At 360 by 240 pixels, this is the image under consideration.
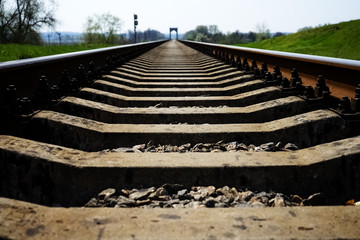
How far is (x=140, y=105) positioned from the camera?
149 inches

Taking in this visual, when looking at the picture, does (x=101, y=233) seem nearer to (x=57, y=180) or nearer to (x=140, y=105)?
(x=57, y=180)

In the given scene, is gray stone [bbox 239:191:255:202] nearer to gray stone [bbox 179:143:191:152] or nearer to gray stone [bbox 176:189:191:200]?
gray stone [bbox 176:189:191:200]

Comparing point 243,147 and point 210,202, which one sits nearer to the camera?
point 210,202

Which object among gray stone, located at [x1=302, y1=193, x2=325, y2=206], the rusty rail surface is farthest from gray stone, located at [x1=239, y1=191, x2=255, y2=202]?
the rusty rail surface

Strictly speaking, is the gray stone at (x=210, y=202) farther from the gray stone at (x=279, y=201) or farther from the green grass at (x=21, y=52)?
the green grass at (x=21, y=52)

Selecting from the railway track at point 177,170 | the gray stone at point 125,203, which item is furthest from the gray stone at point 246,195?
the gray stone at point 125,203

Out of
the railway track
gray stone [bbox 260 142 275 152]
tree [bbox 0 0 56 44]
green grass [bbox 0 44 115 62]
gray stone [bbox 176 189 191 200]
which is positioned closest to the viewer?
the railway track

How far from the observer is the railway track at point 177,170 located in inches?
51.1

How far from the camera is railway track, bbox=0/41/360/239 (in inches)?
51.1

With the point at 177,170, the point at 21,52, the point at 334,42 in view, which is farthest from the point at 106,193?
the point at 334,42

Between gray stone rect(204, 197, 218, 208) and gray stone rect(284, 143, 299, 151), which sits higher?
gray stone rect(284, 143, 299, 151)

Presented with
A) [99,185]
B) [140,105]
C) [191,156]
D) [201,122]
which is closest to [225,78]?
[140,105]

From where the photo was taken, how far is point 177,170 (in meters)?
1.81

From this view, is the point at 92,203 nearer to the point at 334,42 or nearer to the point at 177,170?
the point at 177,170
